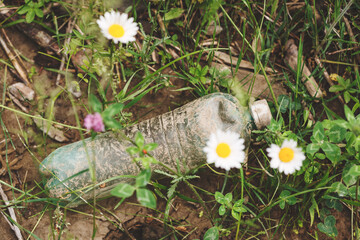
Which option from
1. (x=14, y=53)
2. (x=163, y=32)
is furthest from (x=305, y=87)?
(x=14, y=53)

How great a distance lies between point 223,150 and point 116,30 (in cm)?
85

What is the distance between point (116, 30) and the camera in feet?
5.64

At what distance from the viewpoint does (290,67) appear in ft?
8.45

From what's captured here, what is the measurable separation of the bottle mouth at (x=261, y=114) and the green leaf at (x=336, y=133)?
1.25 feet

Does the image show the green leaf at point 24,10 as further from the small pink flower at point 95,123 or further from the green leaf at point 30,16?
the small pink flower at point 95,123

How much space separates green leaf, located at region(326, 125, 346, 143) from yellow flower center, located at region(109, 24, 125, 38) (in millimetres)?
1369

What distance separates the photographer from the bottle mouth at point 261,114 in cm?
200

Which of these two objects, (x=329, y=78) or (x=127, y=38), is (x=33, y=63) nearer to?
(x=127, y=38)

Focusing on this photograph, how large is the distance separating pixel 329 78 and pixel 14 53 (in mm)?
2553

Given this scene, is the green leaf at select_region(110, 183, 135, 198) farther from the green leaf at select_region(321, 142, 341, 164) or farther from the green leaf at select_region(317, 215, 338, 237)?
the green leaf at select_region(317, 215, 338, 237)

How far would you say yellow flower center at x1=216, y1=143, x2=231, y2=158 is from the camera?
161 centimetres

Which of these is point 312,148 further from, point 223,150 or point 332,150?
point 223,150

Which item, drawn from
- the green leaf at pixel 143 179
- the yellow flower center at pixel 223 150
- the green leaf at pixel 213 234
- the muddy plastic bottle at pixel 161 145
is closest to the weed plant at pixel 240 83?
the green leaf at pixel 213 234

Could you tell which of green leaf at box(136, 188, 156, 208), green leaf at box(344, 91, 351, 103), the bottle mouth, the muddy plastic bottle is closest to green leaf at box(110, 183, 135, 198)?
green leaf at box(136, 188, 156, 208)
